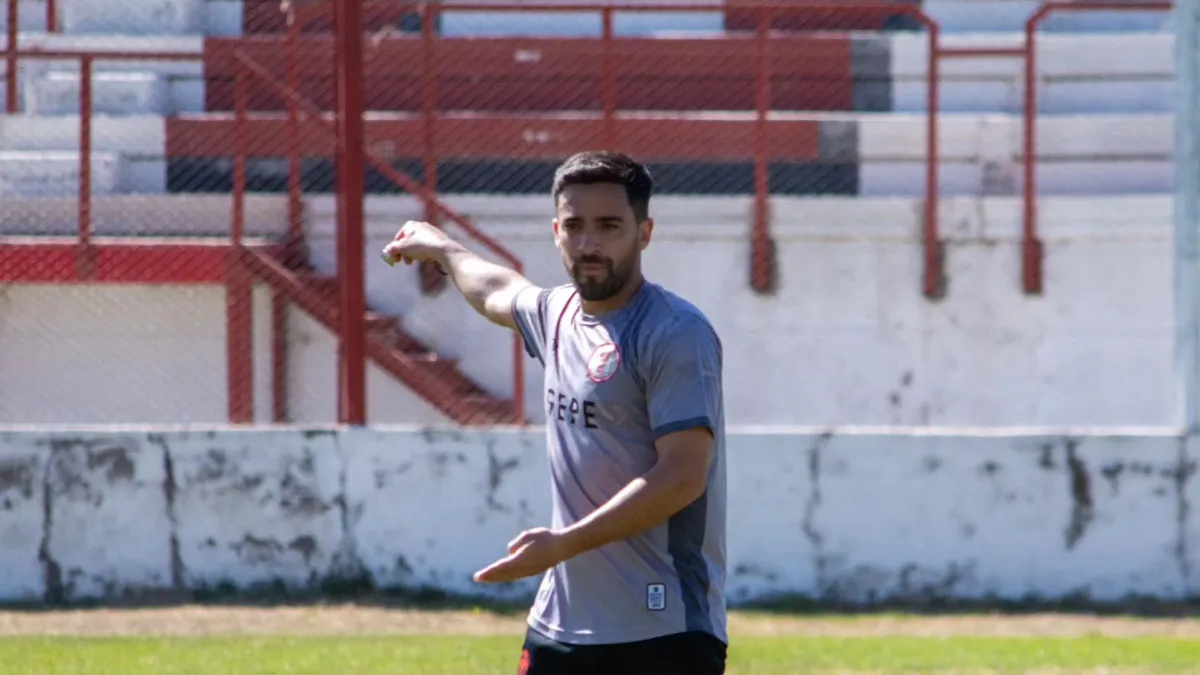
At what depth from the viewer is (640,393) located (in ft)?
11.6

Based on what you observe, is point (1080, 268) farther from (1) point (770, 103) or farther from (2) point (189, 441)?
(2) point (189, 441)

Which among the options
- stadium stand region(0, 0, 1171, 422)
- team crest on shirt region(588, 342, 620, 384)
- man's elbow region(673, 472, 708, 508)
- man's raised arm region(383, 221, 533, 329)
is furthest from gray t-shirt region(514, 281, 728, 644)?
stadium stand region(0, 0, 1171, 422)

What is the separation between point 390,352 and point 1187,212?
4872mm

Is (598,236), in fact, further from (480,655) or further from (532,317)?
(480,655)

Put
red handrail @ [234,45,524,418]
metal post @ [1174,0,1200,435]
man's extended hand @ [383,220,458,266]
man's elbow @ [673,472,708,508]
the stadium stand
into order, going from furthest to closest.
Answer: the stadium stand → red handrail @ [234,45,524,418] → metal post @ [1174,0,1200,435] → man's extended hand @ [383,220,458,266] → man's elbow @ [673,472,708,508]

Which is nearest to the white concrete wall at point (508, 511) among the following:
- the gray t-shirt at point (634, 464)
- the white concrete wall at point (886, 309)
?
the white concrete wall at point (886, 309)

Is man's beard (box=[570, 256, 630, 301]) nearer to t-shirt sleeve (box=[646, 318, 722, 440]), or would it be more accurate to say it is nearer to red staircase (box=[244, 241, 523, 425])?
t-shirt sleeve (box=[646, 318, 722, 440])

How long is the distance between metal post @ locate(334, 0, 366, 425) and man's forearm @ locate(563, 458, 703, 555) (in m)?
5.73

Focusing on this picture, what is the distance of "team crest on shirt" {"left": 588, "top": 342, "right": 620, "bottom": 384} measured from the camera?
355 cm

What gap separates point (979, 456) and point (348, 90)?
369 centimetres

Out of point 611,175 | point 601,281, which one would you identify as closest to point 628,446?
point 601,281

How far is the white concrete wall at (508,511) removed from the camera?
352 inches

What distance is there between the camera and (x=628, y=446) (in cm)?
358

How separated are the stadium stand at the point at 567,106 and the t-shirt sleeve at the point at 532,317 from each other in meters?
6.99
